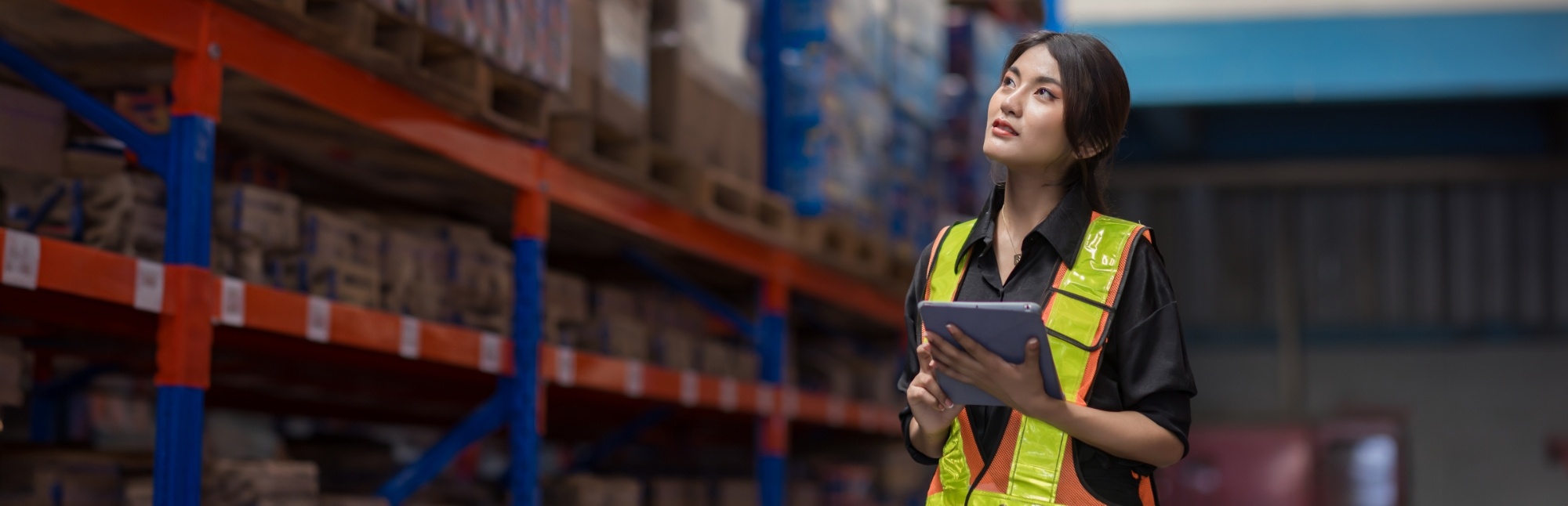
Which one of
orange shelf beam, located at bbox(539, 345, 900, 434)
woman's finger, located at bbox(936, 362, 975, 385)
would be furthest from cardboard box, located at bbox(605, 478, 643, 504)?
woman's finger, located at bbox(936, 362, 975, 385)

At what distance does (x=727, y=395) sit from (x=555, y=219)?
3.95 feet

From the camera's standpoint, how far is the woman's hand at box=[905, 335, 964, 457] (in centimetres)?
195

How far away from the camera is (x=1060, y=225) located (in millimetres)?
2016

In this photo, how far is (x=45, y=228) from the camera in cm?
355

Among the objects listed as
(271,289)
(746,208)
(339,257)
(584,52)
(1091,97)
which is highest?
(584,52)

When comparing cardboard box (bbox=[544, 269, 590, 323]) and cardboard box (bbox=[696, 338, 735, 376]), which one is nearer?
cardboard box (bbox=[544, 269, 590, 323])

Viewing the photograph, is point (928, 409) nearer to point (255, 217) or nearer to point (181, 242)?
point (181, 242)

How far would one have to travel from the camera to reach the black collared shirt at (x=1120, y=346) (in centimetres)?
192

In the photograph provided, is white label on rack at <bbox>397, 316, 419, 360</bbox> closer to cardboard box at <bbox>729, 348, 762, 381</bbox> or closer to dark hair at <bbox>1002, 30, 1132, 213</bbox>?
cardboard box at <bbox>729, 348, 762, 381</bbox>

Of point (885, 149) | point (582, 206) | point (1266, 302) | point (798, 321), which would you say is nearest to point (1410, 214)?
point (1266, 302)

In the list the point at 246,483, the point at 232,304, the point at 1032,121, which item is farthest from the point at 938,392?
the point at 246,483

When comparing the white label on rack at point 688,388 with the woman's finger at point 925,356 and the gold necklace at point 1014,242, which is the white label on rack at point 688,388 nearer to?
the gold necklace at point 1014,242

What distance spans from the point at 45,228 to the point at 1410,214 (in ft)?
46.2

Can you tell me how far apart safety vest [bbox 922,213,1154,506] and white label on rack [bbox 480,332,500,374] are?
309 centimetres
